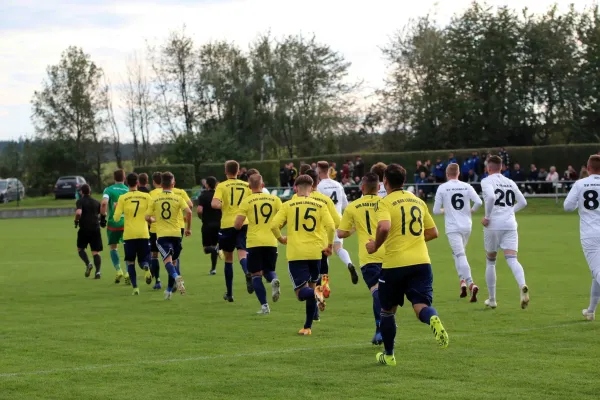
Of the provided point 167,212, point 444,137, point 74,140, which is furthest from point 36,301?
point 74,140

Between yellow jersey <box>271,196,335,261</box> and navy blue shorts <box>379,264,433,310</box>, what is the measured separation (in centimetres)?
251

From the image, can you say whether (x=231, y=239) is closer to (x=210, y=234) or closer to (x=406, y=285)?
(x=210, y=234)

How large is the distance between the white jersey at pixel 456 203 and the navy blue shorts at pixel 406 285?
5272mm

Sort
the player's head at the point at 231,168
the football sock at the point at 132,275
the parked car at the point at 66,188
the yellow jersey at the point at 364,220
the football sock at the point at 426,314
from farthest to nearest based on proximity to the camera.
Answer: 1. the parked car at the point at 66,188
2. the football sock at the point at 132,275
3. the player's head at the point at 231,168
4. the yellow jersey at the point at 364,220
5. the football sock at the point at 426,314

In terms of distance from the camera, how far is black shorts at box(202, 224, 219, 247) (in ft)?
64.7

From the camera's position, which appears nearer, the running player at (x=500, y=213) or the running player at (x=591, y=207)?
the running player at (x=591, y=207)

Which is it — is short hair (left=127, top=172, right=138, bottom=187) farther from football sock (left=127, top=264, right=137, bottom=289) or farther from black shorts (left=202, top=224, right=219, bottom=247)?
black shorts (left=202, top=224, right=219, bottom=247)

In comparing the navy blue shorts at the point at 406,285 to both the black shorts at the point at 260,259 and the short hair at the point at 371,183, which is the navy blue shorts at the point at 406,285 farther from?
the black shorts at the point at 260,259

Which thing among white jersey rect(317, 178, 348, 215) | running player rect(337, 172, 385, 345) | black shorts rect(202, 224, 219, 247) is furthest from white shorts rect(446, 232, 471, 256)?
black shorts rect(202, 224, 219, 247)

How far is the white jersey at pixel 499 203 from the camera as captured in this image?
13.4m

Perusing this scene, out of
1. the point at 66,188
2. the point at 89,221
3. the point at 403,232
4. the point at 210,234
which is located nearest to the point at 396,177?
the point at 403,232

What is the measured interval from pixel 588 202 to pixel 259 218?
168 inches

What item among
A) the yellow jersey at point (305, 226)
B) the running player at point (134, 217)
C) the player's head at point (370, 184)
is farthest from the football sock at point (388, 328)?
the running player at point (134, 217)

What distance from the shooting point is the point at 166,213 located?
610 inches
